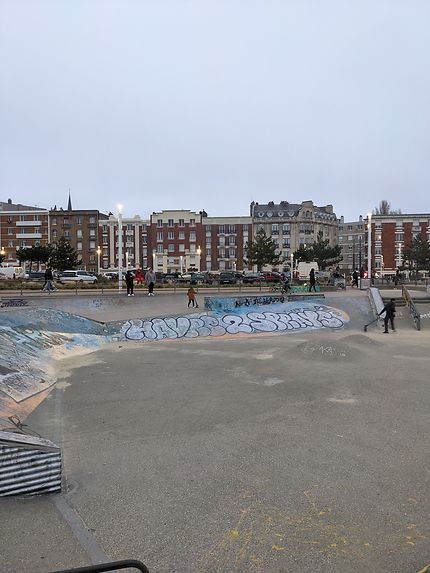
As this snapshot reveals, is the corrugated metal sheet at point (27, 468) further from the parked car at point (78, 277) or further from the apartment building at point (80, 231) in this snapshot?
the apartment building at point (80, 231)

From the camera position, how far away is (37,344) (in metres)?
15.2


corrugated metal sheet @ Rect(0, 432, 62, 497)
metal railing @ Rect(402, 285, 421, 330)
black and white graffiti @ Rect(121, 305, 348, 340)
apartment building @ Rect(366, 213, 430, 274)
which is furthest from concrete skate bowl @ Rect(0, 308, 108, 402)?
apartment building @ Rect(366, 213, 430, 274)

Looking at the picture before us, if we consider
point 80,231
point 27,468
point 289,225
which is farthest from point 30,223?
point 27,468

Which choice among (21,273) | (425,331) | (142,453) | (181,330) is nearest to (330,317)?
(425,331)

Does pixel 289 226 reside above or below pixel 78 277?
above

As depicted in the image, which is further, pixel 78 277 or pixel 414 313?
pixel 78 277

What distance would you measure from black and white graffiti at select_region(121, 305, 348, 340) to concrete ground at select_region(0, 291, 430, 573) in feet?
25.5

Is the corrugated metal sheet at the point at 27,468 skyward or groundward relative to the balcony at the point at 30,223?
groundward

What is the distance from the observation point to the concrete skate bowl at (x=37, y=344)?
429 inches

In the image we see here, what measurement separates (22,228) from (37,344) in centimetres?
9313

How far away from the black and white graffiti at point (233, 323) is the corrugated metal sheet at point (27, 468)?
14230 millimetres

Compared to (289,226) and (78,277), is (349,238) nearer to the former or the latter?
(289,226)

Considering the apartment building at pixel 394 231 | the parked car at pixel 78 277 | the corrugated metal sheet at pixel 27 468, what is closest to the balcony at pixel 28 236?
the parked car at pixel 78 277

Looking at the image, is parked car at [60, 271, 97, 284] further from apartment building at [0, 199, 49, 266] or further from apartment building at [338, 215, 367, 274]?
apartment building at [338, 215, 367, 274]
